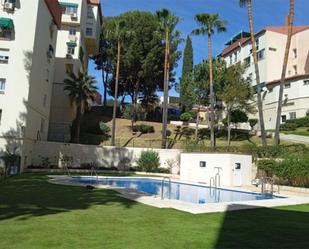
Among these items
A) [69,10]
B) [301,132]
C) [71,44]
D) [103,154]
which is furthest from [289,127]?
[69,10]

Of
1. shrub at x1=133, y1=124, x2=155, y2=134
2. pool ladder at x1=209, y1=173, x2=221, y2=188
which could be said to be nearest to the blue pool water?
pool ladder at x1=209, y1=173, x2=221, y2=188

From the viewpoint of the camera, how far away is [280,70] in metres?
54.0

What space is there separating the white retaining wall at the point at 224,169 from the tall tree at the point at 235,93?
15.1 meters

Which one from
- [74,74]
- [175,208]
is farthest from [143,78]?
[175,208]

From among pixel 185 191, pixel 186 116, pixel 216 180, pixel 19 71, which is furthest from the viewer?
pixel 186 116

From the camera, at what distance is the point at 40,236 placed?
7789 mm

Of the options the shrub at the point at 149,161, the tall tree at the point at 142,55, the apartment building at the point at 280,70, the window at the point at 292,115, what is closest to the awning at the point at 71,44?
the tall tree at the point at 142,55

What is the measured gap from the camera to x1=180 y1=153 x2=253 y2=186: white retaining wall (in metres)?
26.5

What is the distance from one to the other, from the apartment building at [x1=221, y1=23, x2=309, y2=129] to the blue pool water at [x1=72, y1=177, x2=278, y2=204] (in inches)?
1148

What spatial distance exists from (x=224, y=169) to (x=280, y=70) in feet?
108

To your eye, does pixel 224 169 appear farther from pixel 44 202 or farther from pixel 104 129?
pixel 104 129

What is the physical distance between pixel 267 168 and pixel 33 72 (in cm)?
2016

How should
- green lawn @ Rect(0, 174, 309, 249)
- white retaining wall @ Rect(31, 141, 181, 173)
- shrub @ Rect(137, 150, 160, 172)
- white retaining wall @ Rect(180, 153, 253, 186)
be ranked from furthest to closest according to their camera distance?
1. shrub @ Rect(137, 150, 160, 172)
2. white retaining wall @ Rect(31, 141, 181, 173)
3. white retaining wall @ Rect(180, 153, 253, 186)
4. green lawn @ Rect(0, 174, 309, 249)

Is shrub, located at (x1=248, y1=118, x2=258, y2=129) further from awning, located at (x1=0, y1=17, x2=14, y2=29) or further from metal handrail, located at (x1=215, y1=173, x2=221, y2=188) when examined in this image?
awning, located at (x1=0, y1=17, x2=14, y2=29)
